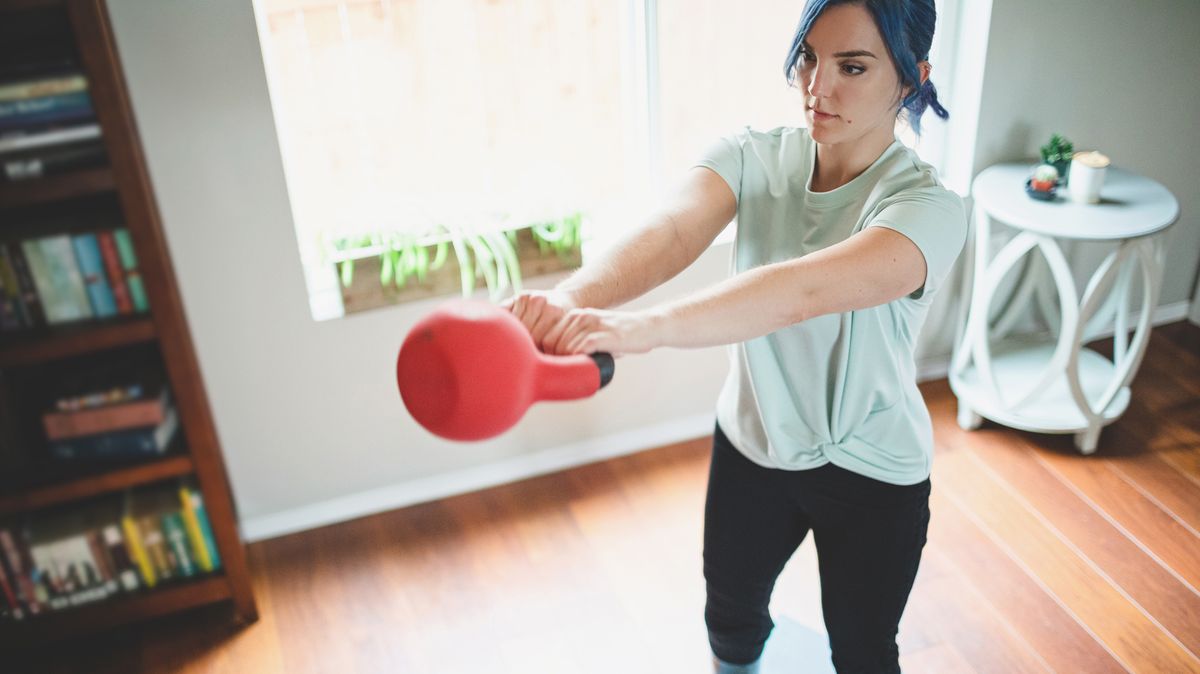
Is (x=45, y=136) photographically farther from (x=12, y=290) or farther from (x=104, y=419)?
(x=104, y=419)

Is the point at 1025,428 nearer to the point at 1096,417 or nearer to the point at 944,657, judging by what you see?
the point at 1096,417

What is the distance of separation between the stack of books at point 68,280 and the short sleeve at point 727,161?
1.12 m

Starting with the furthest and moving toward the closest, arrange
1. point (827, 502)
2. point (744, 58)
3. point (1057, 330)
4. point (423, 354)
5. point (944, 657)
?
point (1057, 330) → point (744, 58) → point (944, 657) → point (827, 502) → point (423, 354)

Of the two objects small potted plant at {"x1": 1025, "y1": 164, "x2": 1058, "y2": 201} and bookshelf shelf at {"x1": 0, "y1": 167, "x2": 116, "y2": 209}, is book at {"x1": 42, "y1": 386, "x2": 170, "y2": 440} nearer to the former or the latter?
bookshelf shelf at {"x1": 0, "y1": 167, "x2": 116, "y2": 209}

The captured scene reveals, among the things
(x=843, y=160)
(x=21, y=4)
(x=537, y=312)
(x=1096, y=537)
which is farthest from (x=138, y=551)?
(x=1096, y=537)

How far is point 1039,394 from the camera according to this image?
2604mm

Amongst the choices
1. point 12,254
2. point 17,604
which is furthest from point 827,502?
point 17,604

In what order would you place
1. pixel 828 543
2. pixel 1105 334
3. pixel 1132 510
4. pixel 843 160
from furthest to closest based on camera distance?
pixel 1105 334
pixel 1132 510
pixel 828 543
pixel 843 160

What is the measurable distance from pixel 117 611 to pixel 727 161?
163 centimetres

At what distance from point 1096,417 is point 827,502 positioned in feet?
4.77

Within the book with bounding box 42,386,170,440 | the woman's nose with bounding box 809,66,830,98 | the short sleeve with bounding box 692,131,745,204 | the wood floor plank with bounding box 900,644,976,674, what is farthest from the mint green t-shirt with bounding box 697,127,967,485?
the book with bounding box 42,386,170,440

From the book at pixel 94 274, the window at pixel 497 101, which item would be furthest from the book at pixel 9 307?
the window at pixel 497 101

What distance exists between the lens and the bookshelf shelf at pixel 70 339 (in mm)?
1860

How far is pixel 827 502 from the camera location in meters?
1.46
